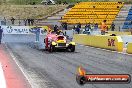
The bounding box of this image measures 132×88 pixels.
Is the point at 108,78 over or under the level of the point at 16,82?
over

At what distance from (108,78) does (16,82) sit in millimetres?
5944

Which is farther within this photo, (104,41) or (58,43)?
(104,41)

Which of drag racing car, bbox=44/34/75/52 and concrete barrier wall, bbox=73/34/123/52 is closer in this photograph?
drag racing car, bbox=44/34/75/52

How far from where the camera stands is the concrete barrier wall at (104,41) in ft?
87.3

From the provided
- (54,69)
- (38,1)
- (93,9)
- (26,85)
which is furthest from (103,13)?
(26,85)

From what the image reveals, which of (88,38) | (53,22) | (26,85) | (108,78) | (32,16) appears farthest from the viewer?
(32,16)

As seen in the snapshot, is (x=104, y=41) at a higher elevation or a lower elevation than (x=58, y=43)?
lower

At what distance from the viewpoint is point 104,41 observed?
29.6 meters

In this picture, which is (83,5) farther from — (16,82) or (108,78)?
(108,78)

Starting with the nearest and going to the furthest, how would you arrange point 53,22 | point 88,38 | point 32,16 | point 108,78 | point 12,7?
point 108,78, point 88,38, point 53,22, point 32,16, point 12,7

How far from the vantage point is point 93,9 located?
6731cm

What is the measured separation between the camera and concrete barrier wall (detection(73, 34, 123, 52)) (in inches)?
1047

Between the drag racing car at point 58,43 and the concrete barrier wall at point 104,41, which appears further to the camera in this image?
the concrete barrier wall at point 104,41

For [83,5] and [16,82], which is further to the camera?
[83,5]
